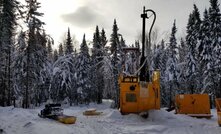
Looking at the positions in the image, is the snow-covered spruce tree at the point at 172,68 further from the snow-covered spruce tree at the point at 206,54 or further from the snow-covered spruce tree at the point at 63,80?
the snow-covered spruce tree at the point at 63,80

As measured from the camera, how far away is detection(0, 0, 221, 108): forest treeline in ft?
125

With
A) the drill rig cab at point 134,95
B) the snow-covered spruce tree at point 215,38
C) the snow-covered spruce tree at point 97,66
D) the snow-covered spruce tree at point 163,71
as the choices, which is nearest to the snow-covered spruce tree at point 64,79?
the snow-covered spruce tree at point 97,66

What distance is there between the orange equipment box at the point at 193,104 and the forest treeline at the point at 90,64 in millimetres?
4173

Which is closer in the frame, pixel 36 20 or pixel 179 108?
pixel 179 108

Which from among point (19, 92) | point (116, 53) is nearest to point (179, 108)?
point (116, 53)

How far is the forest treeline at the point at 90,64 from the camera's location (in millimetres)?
38250

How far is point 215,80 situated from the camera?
4069 centimetres

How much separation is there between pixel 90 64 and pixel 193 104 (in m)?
46.8

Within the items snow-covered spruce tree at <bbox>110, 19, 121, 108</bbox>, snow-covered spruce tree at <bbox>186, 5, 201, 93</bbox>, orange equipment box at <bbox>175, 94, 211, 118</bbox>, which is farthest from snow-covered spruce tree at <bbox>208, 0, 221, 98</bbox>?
orange equipment box at <bbox>175, 94, 211, 118</bbox>

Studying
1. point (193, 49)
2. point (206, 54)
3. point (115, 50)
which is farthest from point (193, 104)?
point (115, 50)

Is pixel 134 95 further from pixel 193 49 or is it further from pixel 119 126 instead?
pixel 193 49

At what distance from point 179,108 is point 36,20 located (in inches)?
880

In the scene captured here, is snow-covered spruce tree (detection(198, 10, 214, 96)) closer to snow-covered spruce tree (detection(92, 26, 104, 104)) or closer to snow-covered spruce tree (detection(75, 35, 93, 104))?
snow-covered spruce tree (detection(92, 26, 104, 104))

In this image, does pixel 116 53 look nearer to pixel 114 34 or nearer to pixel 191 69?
pixel 114 34
